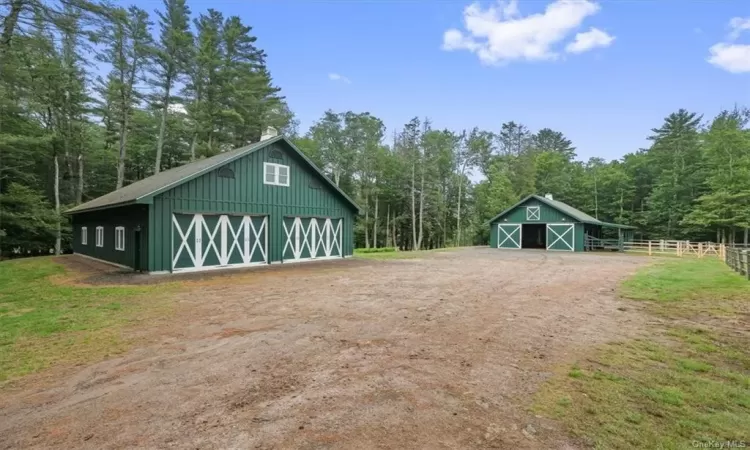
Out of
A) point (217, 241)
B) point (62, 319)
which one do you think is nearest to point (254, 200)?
point (217, 241)

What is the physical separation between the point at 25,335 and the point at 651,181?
48.2 meters

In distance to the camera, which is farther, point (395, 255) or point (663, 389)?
point (395, 255)

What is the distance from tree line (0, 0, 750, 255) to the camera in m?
18.3

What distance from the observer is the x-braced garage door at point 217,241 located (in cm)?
1229

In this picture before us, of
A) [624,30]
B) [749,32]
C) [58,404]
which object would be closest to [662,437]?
[58,404]

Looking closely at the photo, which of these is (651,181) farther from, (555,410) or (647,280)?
(555,410)

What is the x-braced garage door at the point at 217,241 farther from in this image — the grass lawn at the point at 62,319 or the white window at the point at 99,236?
the white window at the point at 99,236

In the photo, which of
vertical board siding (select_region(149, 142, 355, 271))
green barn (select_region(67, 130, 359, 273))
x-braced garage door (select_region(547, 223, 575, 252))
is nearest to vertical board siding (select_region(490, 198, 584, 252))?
x-braced garage door (select_region(547, 223, 575, 252))

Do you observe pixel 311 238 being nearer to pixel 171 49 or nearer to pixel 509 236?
pixel 171 49

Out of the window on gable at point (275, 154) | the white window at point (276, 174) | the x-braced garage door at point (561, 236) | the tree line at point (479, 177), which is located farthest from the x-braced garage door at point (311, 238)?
the tree line at point (479, 177)

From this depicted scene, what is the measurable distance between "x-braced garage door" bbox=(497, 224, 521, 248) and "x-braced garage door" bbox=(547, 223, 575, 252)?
2326 millimetres

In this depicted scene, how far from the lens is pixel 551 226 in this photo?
1082 inches

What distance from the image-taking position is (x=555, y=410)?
293 centimetres

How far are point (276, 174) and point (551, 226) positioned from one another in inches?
848
